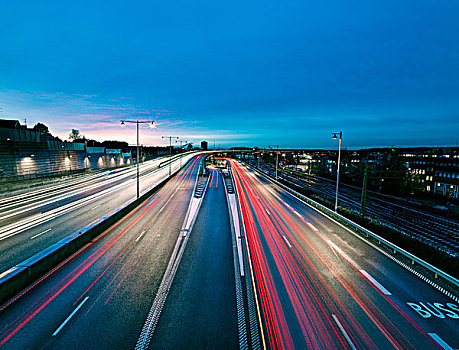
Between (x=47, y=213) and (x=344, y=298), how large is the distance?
2737 cm

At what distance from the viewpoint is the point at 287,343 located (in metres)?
7.82

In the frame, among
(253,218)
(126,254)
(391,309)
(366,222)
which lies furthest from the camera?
(253,218)

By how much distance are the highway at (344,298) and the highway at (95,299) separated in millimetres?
2533

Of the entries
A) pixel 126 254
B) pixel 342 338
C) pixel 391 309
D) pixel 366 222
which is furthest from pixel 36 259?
pixel 366 222

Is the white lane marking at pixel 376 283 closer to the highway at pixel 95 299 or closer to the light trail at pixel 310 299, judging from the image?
the light trail at pixel 310 299

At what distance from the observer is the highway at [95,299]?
7.83 metres

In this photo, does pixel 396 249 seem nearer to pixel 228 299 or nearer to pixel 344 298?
pixel 344 298

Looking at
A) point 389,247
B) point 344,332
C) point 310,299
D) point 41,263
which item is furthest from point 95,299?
point 389,247

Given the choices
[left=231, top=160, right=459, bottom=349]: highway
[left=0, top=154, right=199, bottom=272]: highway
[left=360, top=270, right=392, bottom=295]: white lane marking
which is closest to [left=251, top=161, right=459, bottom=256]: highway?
[left=231, top=160, right=459, bottom=349]: highway

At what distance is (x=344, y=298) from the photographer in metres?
10.4

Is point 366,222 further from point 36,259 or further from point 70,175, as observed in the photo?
point 70,175

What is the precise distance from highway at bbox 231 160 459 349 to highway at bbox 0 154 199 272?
14.8 meters

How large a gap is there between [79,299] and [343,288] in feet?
41.7

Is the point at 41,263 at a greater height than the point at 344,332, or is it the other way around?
the point at 41,263
